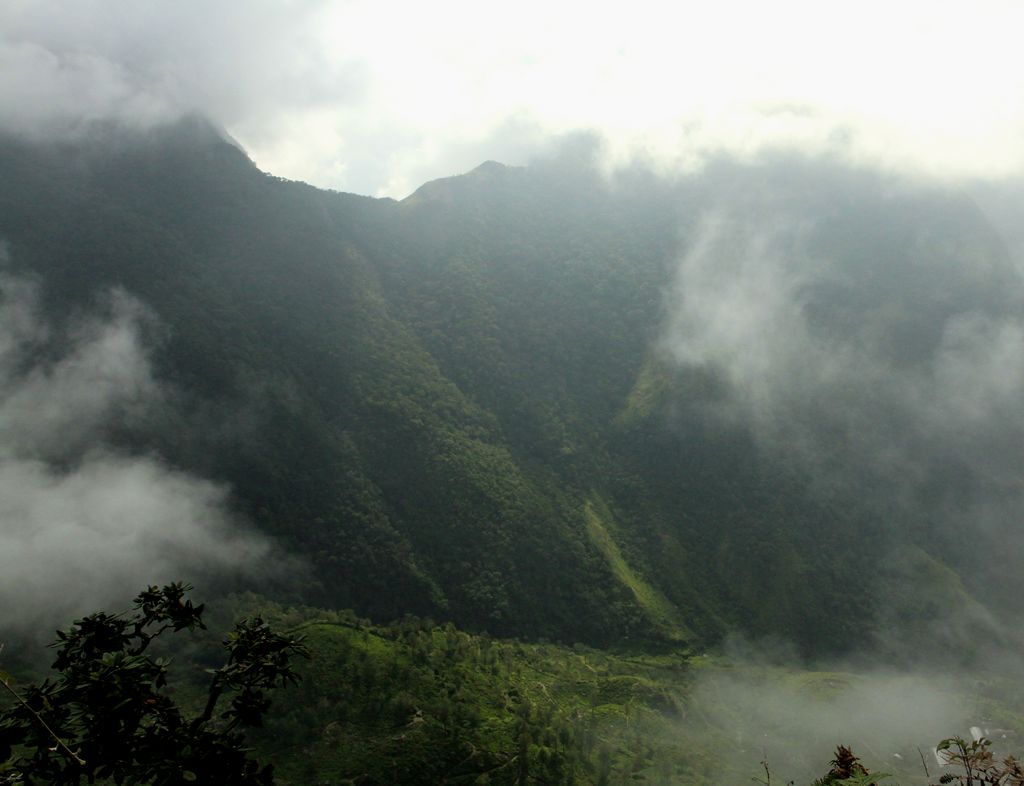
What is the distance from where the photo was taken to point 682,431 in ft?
576

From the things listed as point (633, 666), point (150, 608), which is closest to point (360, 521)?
point (633, 666)

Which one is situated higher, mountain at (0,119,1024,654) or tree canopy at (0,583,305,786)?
mountain at (0,119,1024,654)

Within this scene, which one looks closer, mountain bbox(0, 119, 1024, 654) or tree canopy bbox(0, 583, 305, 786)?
tree canopy bbox(0, 583, 305, 786)

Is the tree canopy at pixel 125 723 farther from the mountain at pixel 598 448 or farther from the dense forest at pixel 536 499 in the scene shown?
the mountain at pixel 598 448

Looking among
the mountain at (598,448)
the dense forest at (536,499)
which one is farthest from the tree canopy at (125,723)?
the mountain at (598,448)

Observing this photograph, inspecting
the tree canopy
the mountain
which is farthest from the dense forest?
the tree canopy

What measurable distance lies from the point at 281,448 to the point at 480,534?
2228 inches

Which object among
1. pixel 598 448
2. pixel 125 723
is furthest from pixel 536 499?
pixel 125 723

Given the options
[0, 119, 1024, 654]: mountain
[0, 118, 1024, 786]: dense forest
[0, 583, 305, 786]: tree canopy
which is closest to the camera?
[0, 583, 305, 786]: tree canopy

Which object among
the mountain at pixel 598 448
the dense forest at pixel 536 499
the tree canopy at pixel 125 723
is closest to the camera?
the tree canopy at pixel 125 723

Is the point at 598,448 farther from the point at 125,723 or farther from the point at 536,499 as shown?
the point at 125,723

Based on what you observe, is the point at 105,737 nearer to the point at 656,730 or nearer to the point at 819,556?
the point at 656,730

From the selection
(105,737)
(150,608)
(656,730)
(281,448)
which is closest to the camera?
(105,737)

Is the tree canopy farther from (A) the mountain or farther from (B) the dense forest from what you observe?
(A) the mountain
